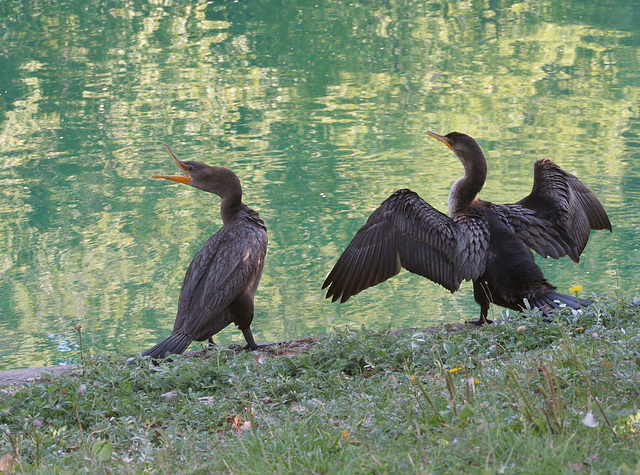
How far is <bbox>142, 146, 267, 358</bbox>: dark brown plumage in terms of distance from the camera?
16.6 feet

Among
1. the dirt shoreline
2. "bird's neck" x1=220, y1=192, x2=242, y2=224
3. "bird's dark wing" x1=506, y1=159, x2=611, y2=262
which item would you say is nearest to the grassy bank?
the dirt shoreline

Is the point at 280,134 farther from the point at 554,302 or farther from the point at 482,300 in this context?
the point at 554,302

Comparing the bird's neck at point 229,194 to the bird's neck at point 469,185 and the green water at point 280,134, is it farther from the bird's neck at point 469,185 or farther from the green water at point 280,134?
the bird's neck at point 469,185

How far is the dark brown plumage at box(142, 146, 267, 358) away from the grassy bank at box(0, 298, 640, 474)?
31cm

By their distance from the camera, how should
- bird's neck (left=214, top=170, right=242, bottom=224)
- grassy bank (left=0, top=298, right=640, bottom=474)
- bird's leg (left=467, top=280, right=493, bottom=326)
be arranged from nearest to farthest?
grassy bank (left=0, top=298, right=640, bottom=474) < bird's leg (left=467, top=280, right=493, bottom=326) < bird's neck (left=214, top=170, right=242, bottom=224)

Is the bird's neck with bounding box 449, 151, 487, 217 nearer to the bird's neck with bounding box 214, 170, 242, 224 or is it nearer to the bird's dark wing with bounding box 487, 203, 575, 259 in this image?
the bird's dark wing with bounding box 487, 203, 575, 259

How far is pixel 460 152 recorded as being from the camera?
5.88 meters

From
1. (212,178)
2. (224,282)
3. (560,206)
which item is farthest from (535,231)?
(212,178)

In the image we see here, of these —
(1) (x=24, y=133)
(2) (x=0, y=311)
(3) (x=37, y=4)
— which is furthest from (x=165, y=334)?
(3) (x=37, y=4)

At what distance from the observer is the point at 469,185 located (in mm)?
5668

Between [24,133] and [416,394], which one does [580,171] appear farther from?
[24,133]

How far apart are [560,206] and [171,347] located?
277 cm

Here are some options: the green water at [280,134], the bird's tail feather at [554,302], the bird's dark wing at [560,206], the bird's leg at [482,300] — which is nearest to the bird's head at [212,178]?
the green water at [280,134]

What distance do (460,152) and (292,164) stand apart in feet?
17.1
